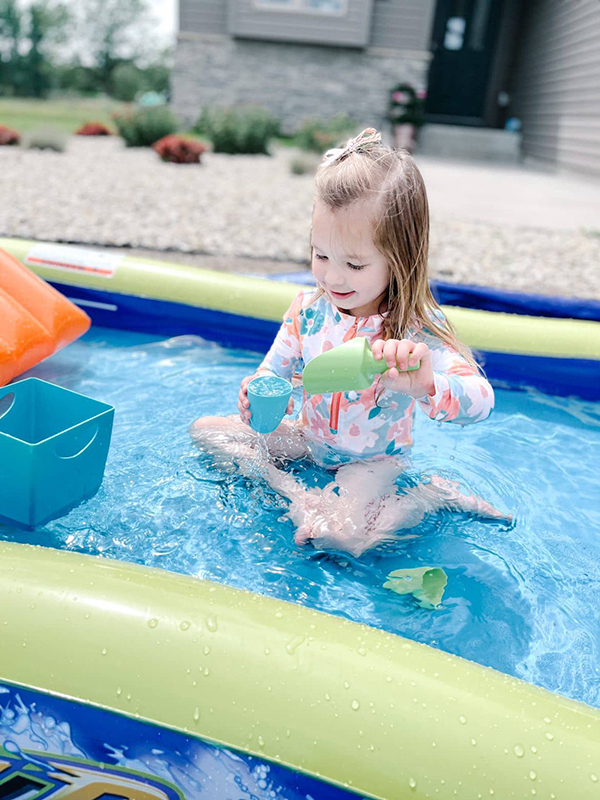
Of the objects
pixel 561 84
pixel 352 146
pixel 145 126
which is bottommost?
pixel 145 126

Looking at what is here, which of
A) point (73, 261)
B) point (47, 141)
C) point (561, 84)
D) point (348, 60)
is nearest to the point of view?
point (73, 261)

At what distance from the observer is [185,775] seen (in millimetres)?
1143

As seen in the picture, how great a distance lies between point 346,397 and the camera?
1828 mm

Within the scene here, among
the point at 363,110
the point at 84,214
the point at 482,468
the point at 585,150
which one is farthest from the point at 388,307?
the point at 363,110

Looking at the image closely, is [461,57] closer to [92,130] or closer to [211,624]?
[92,130]

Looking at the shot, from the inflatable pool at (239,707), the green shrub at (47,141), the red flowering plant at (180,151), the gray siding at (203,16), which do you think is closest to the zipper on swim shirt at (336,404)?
the inflatable pool at (239,707)

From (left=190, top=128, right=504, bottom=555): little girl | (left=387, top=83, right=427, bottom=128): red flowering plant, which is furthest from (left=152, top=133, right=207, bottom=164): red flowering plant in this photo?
(left=190, top=128, right=504, bottom=555): little girl

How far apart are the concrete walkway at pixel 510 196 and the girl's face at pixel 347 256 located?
502 centimetres

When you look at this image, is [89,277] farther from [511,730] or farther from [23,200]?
[23,200]

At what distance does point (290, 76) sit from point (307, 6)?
3.30ft

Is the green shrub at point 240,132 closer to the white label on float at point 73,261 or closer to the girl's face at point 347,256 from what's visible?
the white label on float at point 73,261

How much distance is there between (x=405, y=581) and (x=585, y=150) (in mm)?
9931

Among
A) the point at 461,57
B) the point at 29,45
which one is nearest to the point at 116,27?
the point at 29,45

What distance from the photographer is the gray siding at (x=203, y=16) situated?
11000 mm
